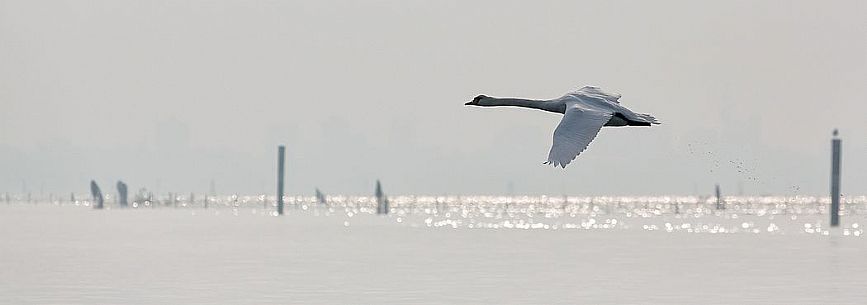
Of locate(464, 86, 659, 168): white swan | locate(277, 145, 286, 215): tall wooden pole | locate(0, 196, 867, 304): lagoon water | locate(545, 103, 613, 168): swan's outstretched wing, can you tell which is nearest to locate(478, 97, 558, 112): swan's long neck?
locate(464, 86, 659, 168): white swan

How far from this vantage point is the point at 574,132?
23.6m

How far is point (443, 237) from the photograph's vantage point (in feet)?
284

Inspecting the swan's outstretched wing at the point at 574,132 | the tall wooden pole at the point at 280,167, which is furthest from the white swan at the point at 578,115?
the tall wooden pole at the point at 280,167

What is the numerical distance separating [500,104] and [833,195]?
68488 millimetres

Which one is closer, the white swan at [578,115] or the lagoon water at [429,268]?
the white swan at [578,115]

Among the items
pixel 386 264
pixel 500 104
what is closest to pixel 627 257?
pixel 386 264

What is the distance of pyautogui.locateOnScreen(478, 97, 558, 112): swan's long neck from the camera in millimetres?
29705

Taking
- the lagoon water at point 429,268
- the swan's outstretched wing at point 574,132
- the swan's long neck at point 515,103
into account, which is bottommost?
the lagoon water at point 429,268

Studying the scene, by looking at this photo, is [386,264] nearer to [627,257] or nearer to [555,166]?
[627,257]

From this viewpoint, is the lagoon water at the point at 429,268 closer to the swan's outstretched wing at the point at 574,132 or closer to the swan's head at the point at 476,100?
the swan's head at the point at 476,100

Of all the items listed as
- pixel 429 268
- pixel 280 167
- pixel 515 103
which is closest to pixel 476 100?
pixel 515 103

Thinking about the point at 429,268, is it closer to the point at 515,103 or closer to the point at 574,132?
the point at 515,103

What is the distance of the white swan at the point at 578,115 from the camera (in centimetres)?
2250

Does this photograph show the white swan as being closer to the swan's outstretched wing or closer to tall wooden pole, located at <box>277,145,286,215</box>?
the swan's outstretched wing
